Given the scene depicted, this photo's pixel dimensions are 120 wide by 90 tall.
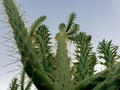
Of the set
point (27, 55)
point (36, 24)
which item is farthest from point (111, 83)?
point (36, 24)

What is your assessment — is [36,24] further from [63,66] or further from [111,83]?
[111,83]

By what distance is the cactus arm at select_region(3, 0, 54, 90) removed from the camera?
402 cm

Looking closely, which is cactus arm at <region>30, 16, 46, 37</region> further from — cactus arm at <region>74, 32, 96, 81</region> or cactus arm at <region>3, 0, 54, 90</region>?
cactus arm at <region>74, 32, 96, 81</region>

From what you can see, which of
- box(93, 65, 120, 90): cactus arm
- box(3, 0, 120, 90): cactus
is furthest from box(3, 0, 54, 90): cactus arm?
box(93, 65, 120, 90): cactus arm

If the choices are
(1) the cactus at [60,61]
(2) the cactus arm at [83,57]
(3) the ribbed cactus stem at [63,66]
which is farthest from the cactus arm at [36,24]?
(2) the cactus arm at [83,57]

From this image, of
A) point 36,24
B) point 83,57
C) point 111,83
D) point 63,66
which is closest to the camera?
point 111,83

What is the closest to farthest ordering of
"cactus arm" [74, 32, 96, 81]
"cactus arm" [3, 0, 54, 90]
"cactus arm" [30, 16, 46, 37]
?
"cactus arm" [3, 0, 54, 90] → "cactus arm" [30, 16, 46, 37] → "cactus arm" [74, 32, 96, 81]

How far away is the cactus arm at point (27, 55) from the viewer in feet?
13.2

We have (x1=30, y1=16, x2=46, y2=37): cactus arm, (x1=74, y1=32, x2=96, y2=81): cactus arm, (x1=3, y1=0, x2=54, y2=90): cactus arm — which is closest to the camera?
(x1=3, y1=0, x2=54, y2=90): cactus arm

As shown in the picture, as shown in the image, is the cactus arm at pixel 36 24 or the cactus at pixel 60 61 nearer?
the cactus at pixel 60 61

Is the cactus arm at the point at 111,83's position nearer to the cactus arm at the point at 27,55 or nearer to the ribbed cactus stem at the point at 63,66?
the ribbed cactus stem at the point at 63,66

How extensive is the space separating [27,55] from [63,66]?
507 mm

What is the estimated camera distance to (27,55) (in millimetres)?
4055

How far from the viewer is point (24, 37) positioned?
4172 mm
